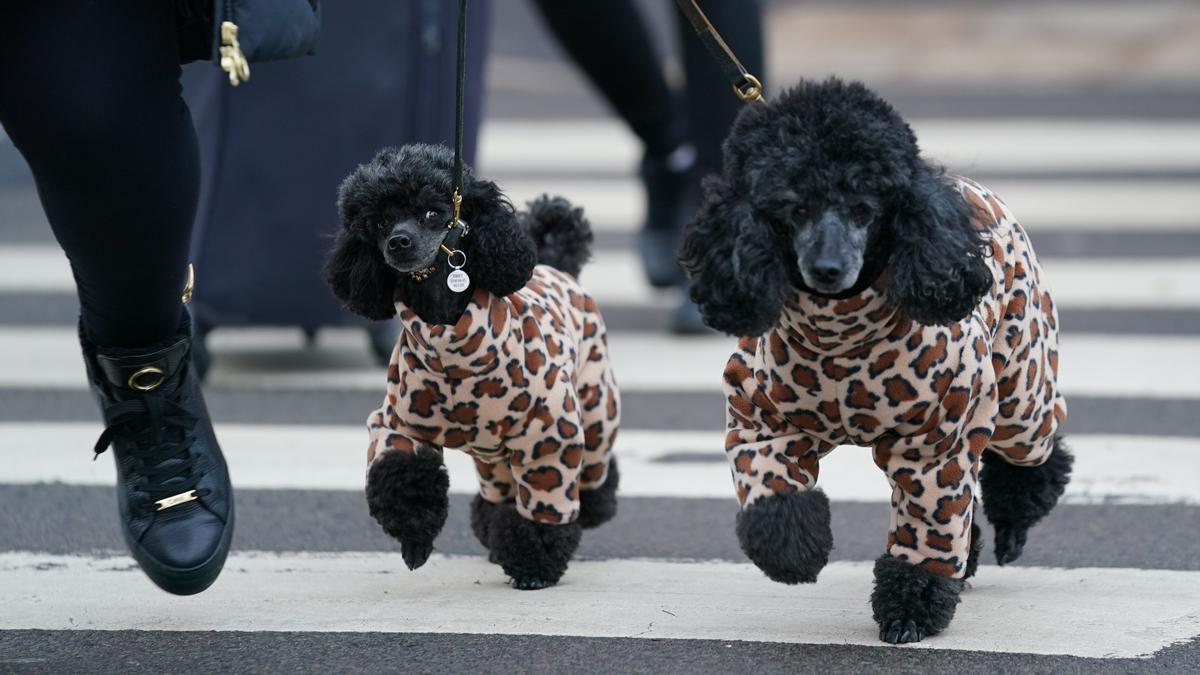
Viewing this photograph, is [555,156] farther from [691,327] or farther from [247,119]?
[247,119]

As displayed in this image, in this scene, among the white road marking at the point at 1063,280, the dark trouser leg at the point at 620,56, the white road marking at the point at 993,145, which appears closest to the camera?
the dark trouser leg at the point at 620,56

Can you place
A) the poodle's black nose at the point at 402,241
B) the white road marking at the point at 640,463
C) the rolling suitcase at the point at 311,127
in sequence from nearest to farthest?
1. the poodle's black nose at the point at 402,241
2. the white road marking at the point at 640,463
3. the rolling suitcase at the point at 311,127

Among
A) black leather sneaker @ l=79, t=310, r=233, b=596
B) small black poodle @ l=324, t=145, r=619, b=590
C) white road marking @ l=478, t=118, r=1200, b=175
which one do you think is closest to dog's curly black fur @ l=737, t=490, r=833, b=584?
small black poodle @ l=324, t=145, r=619, b=590

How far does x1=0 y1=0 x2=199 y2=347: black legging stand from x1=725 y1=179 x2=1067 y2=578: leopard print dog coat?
0.92 m

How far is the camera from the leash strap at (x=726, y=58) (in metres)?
2.95

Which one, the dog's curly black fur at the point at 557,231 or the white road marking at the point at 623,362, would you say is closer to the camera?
the dog's curly black fur at the point at 557,231

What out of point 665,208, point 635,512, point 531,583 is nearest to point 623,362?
point 665,208

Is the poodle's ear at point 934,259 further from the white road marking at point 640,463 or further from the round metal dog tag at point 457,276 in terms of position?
the white road marking at point 640,463

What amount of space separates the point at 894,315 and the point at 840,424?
20cm

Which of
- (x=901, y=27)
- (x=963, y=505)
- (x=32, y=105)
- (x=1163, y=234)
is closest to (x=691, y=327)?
(x=1163, y=234)

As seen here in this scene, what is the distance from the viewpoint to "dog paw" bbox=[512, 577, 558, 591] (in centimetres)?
321

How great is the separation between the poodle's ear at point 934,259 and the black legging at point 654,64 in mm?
2452

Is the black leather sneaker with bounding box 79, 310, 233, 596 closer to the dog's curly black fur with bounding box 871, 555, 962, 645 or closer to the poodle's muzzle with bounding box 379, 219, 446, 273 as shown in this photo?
the poodle's muzzle with bounding box 379, 219, 446, 273

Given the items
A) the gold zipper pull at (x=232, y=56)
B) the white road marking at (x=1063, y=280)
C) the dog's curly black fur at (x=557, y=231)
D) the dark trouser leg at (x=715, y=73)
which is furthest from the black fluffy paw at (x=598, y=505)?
the white road marking at (x=1063, y=280)
